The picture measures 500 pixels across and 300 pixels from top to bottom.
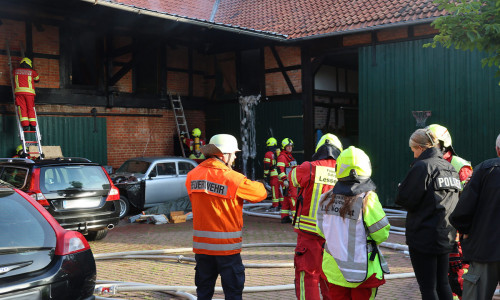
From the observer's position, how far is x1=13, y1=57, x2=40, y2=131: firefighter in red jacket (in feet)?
43.8

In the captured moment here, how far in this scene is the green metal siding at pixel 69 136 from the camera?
13758 millimetres

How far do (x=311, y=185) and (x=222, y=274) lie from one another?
3.95 feet

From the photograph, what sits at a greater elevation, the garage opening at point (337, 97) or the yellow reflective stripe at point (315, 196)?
the garage opening at point (337, 97)

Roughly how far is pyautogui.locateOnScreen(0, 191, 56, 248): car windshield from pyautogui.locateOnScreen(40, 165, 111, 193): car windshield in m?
4.67

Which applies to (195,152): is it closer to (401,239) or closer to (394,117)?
(394,117)

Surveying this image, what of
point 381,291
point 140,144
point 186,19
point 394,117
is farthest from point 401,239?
point 140,144

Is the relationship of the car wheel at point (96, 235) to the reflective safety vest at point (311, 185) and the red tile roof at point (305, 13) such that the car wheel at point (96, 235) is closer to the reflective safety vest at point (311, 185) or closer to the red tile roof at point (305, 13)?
the reflective safety vest at point (311, 185)

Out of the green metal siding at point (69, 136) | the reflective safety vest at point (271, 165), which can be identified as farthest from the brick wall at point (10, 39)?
the reflective safety vest at point (271, 165)

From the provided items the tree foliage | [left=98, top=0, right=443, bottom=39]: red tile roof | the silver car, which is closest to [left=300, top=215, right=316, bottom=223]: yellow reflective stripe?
the tree foliage

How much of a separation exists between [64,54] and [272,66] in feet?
21.7

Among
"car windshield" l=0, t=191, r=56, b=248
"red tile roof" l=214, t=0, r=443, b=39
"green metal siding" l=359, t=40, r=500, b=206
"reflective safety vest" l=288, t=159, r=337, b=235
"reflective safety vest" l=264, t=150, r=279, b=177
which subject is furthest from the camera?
"red tile roof" l=214, t=0, r=443, b=39

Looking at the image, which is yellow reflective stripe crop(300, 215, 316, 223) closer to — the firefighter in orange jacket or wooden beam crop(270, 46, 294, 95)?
the firefighter in orange jacket

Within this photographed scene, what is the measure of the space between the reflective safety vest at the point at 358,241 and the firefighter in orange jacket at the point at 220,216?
84 cm

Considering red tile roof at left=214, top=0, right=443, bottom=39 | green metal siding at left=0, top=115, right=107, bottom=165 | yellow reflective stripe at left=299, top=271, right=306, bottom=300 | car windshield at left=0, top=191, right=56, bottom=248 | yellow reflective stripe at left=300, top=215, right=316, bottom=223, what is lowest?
yellow reflective stripe at left=299, top=271, right=306, bottom=300
